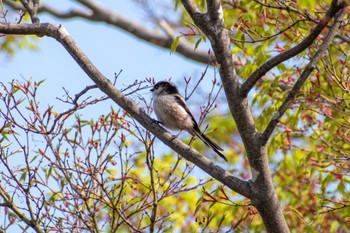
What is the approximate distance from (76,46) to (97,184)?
1272mm

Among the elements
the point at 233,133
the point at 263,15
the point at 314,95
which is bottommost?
the point at 314,95

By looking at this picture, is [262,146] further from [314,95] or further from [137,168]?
[137,168]

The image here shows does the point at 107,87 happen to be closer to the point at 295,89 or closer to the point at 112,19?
the point at 295,89

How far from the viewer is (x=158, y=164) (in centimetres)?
936

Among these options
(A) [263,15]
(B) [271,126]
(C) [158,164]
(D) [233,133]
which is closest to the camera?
(B) [271,126]

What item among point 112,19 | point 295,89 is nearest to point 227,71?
point 295,89

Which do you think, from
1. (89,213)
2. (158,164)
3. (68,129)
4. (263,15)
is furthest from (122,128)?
(158,164)

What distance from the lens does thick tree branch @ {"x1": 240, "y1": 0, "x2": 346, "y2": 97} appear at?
13.3 feet

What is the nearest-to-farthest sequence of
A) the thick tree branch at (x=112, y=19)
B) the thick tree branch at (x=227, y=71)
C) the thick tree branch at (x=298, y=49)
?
the thick tree branch at (x=298, y=49) < the thick tree branch at (x=227, y=71) < the thick tree branch at (x=112, y=19)

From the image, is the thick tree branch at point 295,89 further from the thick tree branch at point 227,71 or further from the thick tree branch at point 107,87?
the thick tree branch at point 107,87

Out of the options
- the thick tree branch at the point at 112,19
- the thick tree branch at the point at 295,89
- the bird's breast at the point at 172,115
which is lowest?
the thick tree branch at the point at 295,89

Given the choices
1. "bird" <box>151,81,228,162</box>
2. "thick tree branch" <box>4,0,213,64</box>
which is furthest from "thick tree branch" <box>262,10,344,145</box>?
"thick tree branch" <box>4,0,213,64</box>

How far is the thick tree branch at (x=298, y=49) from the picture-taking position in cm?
405

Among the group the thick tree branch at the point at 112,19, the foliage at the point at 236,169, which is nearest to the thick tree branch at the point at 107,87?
the foliage at the point at 236,169
